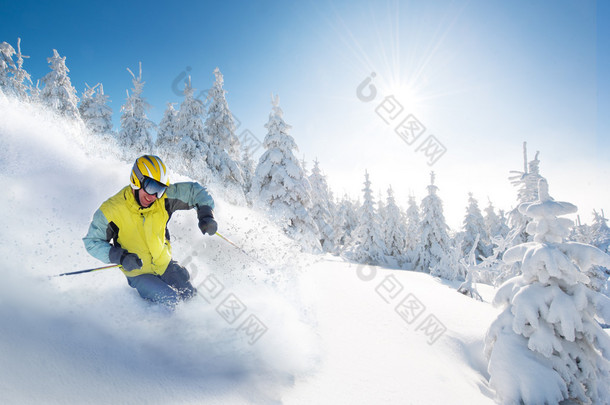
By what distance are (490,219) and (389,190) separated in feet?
69.4

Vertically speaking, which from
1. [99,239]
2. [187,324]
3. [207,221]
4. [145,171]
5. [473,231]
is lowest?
[187,324]

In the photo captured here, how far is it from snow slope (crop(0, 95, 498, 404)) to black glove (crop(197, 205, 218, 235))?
1.20 m

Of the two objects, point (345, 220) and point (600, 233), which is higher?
point (345, 220)

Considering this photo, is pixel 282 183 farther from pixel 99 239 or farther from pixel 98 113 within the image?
pixel 98 113

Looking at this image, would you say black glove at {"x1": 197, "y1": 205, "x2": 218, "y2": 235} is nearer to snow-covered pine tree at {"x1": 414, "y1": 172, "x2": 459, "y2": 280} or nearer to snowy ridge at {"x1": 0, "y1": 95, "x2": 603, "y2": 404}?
snowy ridge at {"x1": 0, "y1": 95, "x2": 603, "y2": 404}

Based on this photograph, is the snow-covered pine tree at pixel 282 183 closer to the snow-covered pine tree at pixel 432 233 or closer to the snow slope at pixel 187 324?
the snow slope at pixel 187 324

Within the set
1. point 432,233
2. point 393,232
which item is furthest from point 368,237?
point 432,233

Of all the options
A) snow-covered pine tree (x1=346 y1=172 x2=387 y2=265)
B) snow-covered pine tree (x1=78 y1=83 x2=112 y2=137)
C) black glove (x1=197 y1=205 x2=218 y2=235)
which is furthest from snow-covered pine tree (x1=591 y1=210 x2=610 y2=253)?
snow-covered pine tree (x1=78 y1=83 x2=112 y2=137)

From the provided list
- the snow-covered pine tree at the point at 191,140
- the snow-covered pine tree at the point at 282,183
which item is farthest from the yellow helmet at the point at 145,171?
the snow-covered pine tree at the point at 191,140

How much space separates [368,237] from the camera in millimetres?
31609

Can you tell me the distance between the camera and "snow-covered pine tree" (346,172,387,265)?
102ft

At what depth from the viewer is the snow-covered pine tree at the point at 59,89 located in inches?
816

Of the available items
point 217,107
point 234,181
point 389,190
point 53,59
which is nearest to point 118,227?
point 234,181

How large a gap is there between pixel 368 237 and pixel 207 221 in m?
29.2
